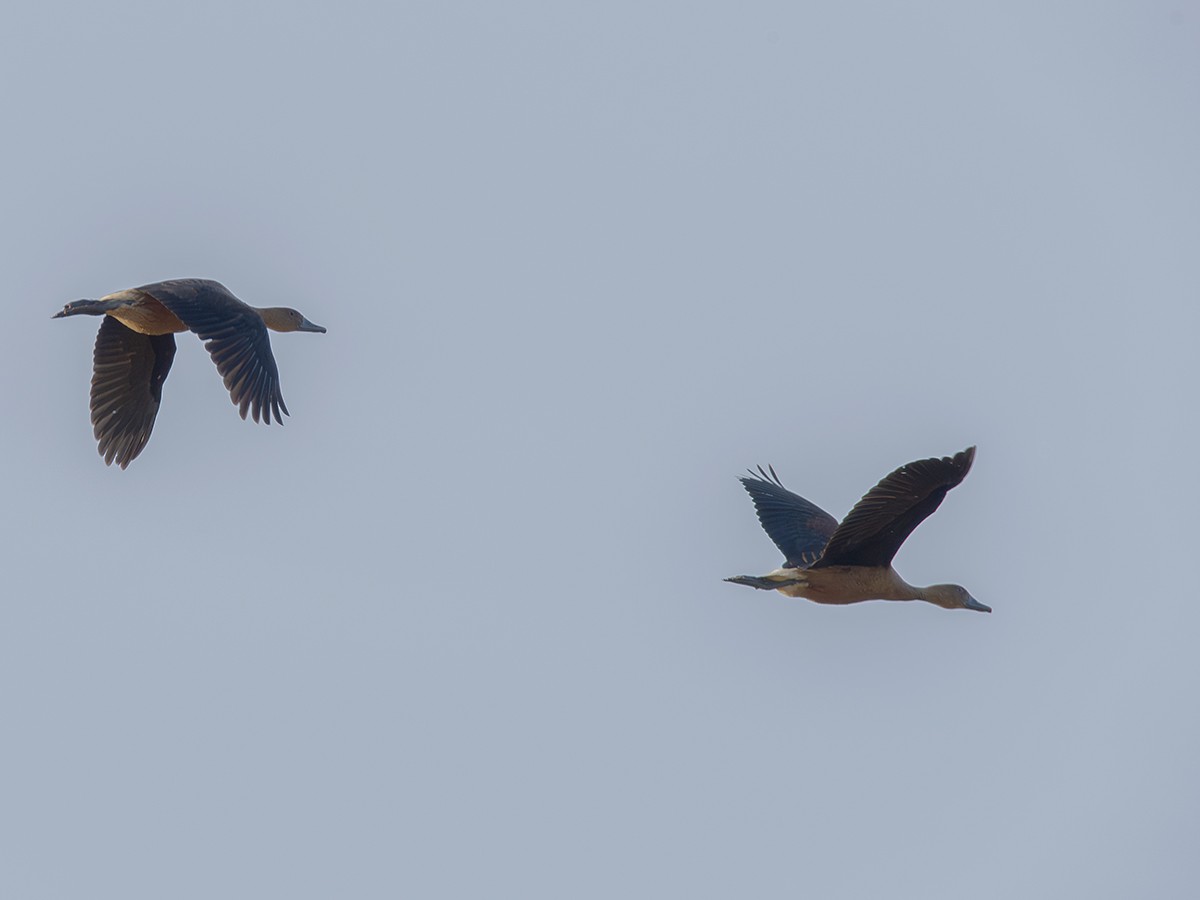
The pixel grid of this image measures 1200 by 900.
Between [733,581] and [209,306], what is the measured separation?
4.79m

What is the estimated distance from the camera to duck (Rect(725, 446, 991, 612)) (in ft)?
43.7

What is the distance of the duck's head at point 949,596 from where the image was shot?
15.4 metres

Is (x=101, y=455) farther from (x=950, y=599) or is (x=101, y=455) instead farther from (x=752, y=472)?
(x=950, y=599)

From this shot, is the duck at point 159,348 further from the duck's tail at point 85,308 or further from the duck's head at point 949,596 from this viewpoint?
the duck's head at point 949,596

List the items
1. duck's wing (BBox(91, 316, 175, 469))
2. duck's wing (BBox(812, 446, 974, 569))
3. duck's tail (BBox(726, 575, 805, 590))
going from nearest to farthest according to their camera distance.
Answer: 1. duck's wing (BBox(812, 446, 974, 569))
2. duck's tail (BBox(726, 575, 805, 590))
3. duck's wing (BBox(91, 316, 175, 469))

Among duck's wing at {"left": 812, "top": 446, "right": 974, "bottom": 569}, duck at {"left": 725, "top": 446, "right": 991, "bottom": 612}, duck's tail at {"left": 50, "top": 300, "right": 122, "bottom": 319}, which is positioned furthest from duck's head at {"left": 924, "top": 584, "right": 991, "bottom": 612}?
duck's tail at {"left": 50, "top": 300, "right": 122, "bottom": 319}

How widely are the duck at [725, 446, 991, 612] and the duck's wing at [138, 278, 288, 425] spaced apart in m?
3.97

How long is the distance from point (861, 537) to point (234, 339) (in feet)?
17.2

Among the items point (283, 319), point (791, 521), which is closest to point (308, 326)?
point (283, 319)

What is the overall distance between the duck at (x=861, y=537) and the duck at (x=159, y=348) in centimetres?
416

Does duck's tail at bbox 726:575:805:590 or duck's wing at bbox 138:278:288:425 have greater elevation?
duck's wing at bbox 138:278:288:425

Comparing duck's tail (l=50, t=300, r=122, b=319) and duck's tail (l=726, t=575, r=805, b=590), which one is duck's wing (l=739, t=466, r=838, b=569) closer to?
duck's tail (l=726, t=575, r=805, b=590)

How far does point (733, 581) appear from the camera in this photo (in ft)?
48.0

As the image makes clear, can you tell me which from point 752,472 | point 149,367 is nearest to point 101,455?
point 149,367
